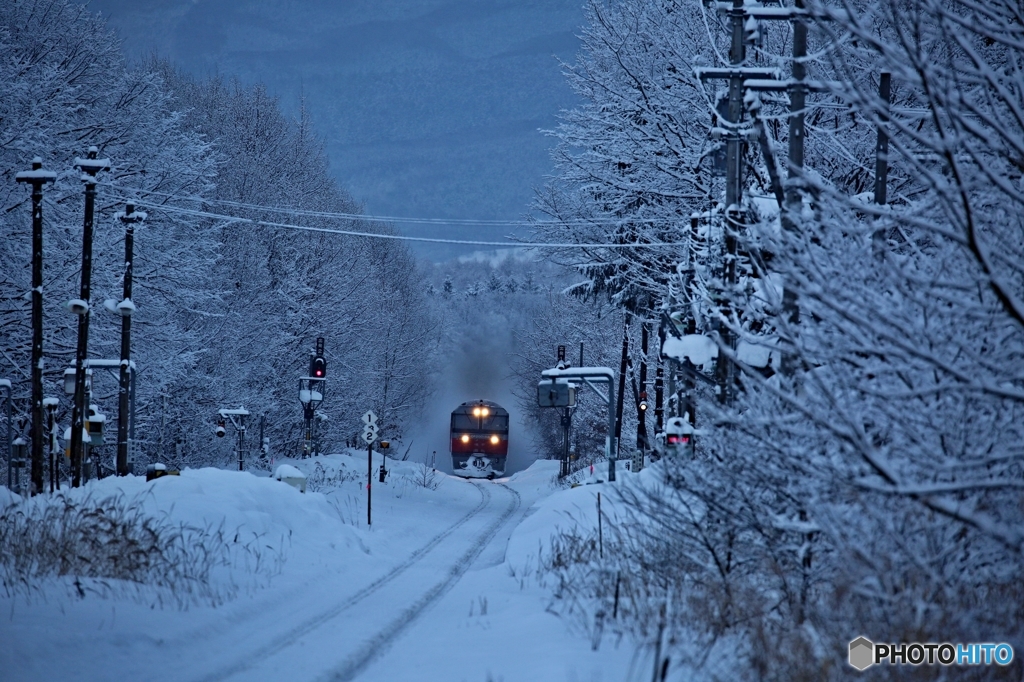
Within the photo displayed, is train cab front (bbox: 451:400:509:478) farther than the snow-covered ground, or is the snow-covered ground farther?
train cab front (bbox: 451:400:509:478)

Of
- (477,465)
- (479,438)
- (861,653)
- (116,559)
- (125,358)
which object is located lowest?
(477,465)

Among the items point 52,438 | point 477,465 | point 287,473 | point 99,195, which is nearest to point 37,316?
point 52,438

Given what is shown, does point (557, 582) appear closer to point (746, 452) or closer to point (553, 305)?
point (746, 452)

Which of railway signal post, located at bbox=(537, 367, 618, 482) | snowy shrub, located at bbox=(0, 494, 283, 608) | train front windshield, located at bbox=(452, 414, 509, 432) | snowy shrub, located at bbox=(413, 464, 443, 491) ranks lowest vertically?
snowy shrub, located at bbox=(413, 464, 443, 491)

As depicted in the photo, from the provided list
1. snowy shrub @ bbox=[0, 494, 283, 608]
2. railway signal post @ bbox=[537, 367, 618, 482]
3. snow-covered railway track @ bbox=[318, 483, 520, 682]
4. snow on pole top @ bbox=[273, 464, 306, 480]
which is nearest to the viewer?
snow-covered railway track @ bbox=[318, 483, 520, 682]

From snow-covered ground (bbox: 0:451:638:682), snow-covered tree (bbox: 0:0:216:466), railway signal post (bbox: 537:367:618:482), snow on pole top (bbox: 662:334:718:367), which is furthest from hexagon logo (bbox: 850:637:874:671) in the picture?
snow-covered tree (bbox: 0:0:216:466)

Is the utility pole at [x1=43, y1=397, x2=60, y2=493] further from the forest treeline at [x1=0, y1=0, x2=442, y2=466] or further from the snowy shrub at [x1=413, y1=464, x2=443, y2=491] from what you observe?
the snowy shrub at [x1=413, y1=464, x2=443, y2=491]

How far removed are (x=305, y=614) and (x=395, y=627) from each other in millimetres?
1082

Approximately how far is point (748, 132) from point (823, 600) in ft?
24.3

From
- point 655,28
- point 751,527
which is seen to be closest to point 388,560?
point 751,527

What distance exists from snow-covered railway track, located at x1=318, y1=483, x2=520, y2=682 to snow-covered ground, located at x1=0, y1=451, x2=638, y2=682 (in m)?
→ 0.03

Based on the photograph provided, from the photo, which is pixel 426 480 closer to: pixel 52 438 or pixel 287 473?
pixel 52 438

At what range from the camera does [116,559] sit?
10.1 m

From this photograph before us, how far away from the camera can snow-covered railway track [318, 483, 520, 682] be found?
7874mm
